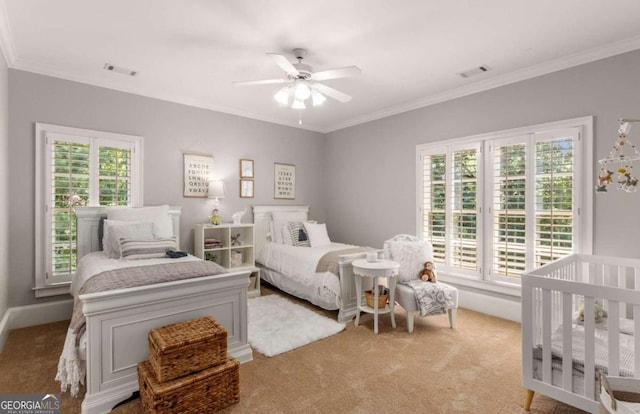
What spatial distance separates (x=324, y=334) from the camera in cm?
309

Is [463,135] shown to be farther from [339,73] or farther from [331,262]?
[331,262]

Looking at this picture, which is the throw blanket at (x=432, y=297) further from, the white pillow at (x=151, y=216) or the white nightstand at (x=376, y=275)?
the white pillow at (x=151, y=216)

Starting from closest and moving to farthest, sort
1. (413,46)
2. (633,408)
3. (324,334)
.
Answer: (633,408) → (413,46) → (324,334)

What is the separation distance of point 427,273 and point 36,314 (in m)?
4.15

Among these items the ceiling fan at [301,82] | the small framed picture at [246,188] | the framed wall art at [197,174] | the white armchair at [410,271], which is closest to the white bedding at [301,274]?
the white armchair at [410,271]

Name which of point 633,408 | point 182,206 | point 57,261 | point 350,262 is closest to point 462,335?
point 350,262

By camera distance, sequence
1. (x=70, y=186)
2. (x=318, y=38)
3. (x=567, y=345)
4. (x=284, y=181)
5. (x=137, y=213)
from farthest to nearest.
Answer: (x=284, y=181), (x=137, y=213), (x=70, y=186), (x=318, y=38), (x=567, y=345)

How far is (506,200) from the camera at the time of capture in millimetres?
3514

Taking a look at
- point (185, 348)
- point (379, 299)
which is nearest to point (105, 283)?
point (185, 348)

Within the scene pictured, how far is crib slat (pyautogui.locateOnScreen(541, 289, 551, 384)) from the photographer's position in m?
1.88

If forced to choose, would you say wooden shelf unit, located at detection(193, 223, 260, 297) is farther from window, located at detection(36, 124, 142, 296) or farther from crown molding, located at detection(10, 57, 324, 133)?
crown molding, located at detection(10, 57, 324, 133)

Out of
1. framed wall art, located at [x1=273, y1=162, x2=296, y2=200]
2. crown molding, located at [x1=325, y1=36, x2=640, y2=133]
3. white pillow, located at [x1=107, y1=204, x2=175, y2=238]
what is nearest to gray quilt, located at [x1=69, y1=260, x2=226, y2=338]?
white pillow, located at [x1=107, y1=204, x2=175, y2=238]

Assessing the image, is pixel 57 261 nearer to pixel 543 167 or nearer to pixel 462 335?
pixel 462 335

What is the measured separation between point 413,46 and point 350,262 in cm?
220
